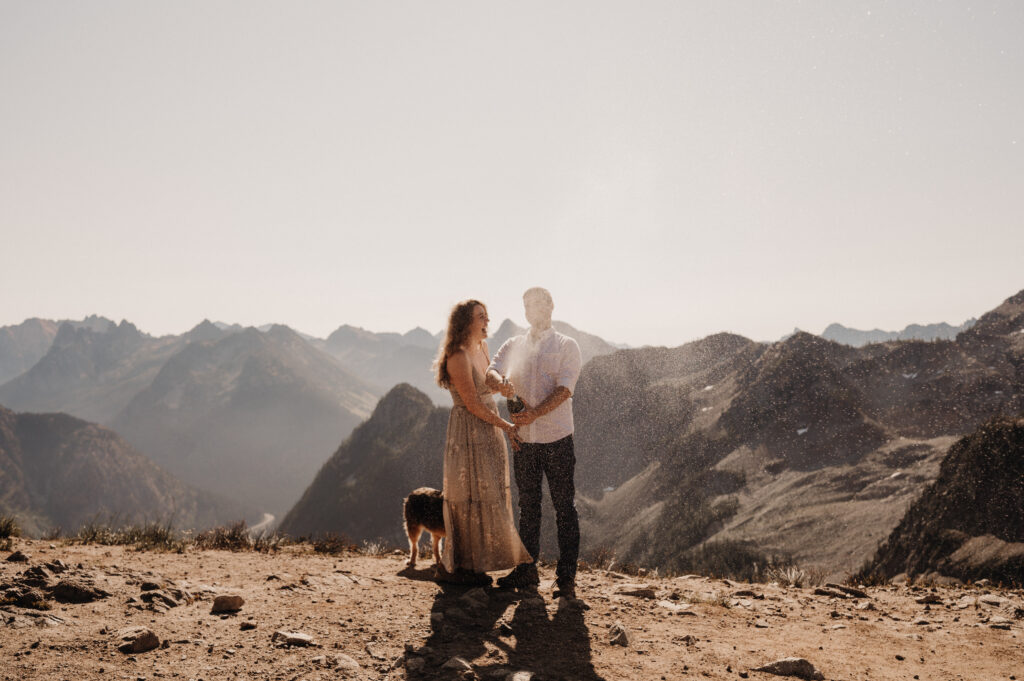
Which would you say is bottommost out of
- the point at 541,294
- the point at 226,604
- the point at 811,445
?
the point at 811,445

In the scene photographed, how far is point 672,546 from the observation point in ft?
248

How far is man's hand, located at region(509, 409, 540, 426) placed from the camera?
5.73 m

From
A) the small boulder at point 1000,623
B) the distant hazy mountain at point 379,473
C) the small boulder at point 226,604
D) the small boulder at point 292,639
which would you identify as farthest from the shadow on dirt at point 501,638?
the distant hazy mountain at point 379,473

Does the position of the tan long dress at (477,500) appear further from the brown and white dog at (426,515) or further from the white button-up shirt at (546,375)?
the brown and white dog at (426,515)

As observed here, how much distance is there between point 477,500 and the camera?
560cm

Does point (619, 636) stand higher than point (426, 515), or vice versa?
point (426, 515)

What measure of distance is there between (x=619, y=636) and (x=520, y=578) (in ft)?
4.36

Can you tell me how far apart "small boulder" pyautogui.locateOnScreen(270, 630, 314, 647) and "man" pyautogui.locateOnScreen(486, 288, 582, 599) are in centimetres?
214

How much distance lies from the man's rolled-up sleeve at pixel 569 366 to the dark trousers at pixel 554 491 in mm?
619

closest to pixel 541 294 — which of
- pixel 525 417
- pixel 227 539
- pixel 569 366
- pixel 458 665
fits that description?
pixel 569 366

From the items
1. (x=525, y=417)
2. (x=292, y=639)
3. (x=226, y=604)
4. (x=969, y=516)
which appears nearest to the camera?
(x=292, y=639)

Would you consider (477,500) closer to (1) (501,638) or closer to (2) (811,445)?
(1) (501,638)

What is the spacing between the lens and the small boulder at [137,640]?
12.8ft

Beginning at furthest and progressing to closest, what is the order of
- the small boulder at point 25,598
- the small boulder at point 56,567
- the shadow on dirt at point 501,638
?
1. the small boulder at point 56,567
2. the small boulder at point 25,598
3. the shadow on dirt at point 501,638
